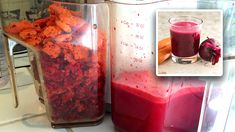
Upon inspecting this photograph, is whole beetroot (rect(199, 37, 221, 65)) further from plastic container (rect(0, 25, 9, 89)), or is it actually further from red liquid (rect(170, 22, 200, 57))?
plastic container (rect(0, 25, 9, 89))

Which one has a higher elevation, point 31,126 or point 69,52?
point 69,52

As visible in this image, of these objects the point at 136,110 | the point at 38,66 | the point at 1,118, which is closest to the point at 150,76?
the point at 136,110

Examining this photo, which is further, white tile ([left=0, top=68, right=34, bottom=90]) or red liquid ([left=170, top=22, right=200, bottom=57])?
white tile ([left=0, top=68, right=34, bottom=90])

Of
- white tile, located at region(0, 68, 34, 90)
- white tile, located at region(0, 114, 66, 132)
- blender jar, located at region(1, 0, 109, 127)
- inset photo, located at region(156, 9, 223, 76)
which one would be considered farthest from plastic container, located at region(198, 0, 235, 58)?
white tile, located at region(0, 68, 34, 90)

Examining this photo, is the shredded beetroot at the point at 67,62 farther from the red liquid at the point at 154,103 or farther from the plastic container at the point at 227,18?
the plastic container at the point at 227,18

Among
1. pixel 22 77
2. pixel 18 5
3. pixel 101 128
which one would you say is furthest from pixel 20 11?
pixel 101 128

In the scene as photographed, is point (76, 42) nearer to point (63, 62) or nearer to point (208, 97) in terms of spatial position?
point (63, 62)

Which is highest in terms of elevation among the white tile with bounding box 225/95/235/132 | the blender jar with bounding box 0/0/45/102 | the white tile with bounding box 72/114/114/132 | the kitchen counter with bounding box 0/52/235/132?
the blender jar with bounding box 0/0/45/102

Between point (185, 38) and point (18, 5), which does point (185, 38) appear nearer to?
point (185, 38)
